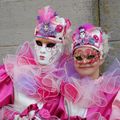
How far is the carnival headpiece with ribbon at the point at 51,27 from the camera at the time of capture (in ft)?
9.80

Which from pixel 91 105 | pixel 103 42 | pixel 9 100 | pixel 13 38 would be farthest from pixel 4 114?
pixel 13 38

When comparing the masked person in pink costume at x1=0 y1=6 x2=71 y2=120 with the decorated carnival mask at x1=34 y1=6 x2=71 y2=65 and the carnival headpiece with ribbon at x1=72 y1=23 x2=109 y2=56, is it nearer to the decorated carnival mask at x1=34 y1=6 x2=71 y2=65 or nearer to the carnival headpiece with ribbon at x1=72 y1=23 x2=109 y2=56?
the decorated carnival mask at x1=34 y1=6 x2=71 y2=65

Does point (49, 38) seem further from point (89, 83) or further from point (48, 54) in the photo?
point (89, 83)

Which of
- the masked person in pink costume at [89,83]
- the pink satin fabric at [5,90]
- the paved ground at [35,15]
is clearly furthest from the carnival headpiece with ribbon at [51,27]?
the paved ground at [35,15]

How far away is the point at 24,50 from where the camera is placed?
3141 mm

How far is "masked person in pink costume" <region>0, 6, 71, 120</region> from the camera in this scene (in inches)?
117

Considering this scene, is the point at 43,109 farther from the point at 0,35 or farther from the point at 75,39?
the point at 0,35

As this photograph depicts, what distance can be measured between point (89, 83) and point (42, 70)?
0.29 meters

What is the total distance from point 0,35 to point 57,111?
126cm

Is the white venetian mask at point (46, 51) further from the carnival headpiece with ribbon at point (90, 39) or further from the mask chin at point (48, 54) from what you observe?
the carnival headpiece with ribbon at point (90, 39)

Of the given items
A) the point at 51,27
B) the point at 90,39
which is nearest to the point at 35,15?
the point at 51,27

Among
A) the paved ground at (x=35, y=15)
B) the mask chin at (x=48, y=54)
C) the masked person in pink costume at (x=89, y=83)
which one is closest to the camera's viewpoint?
the masked person in pink costume at (x=89, y=83)

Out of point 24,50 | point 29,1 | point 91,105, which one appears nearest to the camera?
point 91,105

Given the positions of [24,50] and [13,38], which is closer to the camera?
[24,50]
